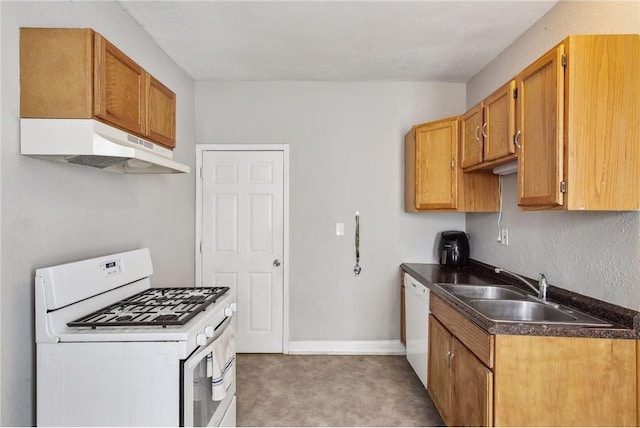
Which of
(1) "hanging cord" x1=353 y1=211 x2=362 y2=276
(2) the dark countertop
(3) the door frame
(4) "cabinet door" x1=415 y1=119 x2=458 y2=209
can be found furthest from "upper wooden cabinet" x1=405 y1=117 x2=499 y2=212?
(3) the door frame

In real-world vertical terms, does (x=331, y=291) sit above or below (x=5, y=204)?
below

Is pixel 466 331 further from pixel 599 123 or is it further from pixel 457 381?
pixel 599 123

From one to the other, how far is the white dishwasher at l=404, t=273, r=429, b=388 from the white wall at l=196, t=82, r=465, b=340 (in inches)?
17.3

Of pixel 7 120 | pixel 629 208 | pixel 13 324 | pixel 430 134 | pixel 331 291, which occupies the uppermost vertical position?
pixel 430 134

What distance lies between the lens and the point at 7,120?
4.41 ft

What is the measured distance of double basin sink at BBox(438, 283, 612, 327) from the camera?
5.22 feet

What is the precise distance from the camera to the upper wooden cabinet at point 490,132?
1.88m

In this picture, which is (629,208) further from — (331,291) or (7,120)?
(7,120)

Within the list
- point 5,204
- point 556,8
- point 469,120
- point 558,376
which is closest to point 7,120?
point 5,204

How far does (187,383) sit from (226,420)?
2.27 ft

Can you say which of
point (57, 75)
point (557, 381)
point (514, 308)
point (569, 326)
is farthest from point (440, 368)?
point (57, 75)

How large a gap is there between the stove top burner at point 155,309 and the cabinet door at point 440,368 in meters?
1.39

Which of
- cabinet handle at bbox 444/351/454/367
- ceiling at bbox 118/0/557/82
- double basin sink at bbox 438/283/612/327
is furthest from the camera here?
ceiling at bbox 118/0/557/82

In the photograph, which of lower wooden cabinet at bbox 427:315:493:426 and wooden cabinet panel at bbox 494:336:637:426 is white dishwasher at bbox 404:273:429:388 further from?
wooden cabinet panel at bbox 494:336:637:426
